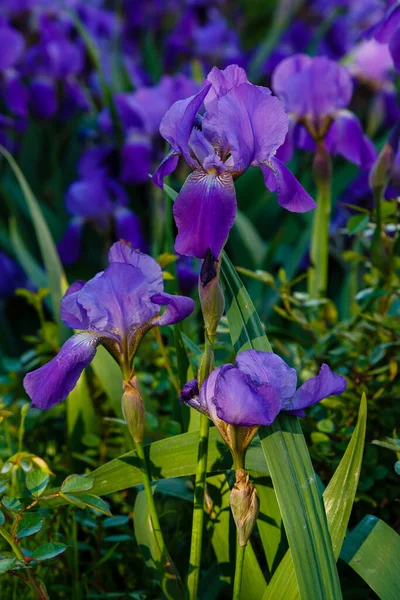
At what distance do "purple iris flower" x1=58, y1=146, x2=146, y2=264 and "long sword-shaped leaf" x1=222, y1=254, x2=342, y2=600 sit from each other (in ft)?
4.32

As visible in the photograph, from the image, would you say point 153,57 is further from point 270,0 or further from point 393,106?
point 270,0

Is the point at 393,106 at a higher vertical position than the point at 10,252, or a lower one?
higher

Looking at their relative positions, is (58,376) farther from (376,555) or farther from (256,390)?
(376,555)

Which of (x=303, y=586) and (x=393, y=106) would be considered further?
(x=393, y=106)

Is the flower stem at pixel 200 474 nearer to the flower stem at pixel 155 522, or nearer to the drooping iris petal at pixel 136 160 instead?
the flower stem at pixel 155 522

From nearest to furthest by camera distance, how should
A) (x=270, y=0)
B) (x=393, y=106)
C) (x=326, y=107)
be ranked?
(x=326, y=107) < (x=393, y=106) < (x=270, y=0)

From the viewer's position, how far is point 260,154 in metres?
0.69

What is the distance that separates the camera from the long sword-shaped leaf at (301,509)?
637mm

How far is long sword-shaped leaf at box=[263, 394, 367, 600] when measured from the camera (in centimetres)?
69

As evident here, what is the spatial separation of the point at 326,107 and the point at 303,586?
931mm

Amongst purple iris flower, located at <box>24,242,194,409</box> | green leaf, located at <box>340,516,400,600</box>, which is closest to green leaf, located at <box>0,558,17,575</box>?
purple iris flower, located at <box>24,242,194,409</box>

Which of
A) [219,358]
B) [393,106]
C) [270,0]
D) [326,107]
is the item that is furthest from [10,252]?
[270,0]

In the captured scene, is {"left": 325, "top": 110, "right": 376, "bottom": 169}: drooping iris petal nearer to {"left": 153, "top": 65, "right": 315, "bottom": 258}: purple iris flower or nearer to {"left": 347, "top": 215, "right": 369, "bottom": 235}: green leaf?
→ {"left": 347, "top": 215, "right": 369, "bottom": 235}: green leaf

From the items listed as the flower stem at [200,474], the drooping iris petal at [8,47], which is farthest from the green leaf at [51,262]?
the drooping iris petal at [8,47]
